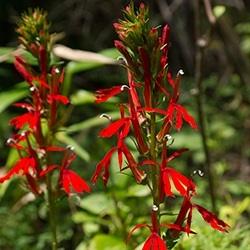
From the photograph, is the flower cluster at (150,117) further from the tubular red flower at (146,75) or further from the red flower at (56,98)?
the red flower at (56,98)

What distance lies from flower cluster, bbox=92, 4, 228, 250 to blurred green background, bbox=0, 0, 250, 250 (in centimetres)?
44

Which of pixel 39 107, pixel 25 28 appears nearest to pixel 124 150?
pixel 39 107

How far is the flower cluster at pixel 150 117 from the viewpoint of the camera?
60.6 inches

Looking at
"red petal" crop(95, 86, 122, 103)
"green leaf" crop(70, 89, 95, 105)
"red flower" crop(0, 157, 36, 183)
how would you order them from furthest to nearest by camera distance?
"green leaf" crop(70, 89, 95, 105) < "red flower" crop(0, 157, 36, 183) < "red petal" crop(95, 86, 122, 103)

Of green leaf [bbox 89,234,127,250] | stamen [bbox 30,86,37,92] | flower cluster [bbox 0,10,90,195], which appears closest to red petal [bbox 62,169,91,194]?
flower cluster [bbox 0,10,90,195]

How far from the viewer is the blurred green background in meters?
2.82

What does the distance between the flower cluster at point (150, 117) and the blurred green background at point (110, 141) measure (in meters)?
0.44

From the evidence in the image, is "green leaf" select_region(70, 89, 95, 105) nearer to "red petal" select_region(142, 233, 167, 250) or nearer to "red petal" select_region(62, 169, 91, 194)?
"red petal" select_region(62, 169, 91, 194)

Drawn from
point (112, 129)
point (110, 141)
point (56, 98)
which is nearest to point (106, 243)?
point (56, 98)

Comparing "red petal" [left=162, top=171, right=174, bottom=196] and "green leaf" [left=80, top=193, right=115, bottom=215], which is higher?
"red petal" [left=162, top=171, right=174, bottom=196]

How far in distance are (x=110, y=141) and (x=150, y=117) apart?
2391 mm

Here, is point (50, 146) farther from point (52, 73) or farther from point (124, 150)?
point (124, 150)

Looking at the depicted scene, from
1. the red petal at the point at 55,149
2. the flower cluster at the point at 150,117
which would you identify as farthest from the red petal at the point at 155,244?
the red petal at the point at 55,149

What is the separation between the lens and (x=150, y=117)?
1.63 meters
